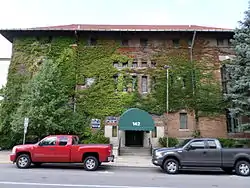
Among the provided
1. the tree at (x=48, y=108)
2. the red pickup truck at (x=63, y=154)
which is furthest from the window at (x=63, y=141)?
the tree at (x=48, y=108)

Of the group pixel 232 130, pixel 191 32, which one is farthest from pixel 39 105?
pixel 232 130

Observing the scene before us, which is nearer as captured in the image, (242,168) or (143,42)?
(242,168)

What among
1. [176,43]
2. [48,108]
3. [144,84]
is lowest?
[48,108]

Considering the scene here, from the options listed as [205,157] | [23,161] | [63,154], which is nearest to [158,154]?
[205,157]

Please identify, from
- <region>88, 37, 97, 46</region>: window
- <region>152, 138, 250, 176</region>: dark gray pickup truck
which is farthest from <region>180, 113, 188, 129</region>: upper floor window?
<region>88, 37, 97, 46</region>: window

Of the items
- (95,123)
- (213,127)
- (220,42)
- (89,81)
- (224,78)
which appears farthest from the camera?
(220,42)

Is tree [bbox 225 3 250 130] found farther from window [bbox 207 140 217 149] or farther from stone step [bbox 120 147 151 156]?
window [bbox 207 140 217 149]

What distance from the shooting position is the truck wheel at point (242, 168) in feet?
38.0

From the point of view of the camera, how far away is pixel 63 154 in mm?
12547

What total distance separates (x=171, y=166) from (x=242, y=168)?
11.1 feet

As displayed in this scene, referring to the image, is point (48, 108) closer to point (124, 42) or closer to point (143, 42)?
point (124, 42)

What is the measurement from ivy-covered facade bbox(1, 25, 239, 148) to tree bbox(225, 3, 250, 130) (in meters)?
3.88

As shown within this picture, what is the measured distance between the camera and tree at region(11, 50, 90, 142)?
2023 centimetres

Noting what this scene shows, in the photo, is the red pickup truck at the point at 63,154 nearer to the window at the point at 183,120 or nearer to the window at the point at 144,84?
the window at the point at 183,120
